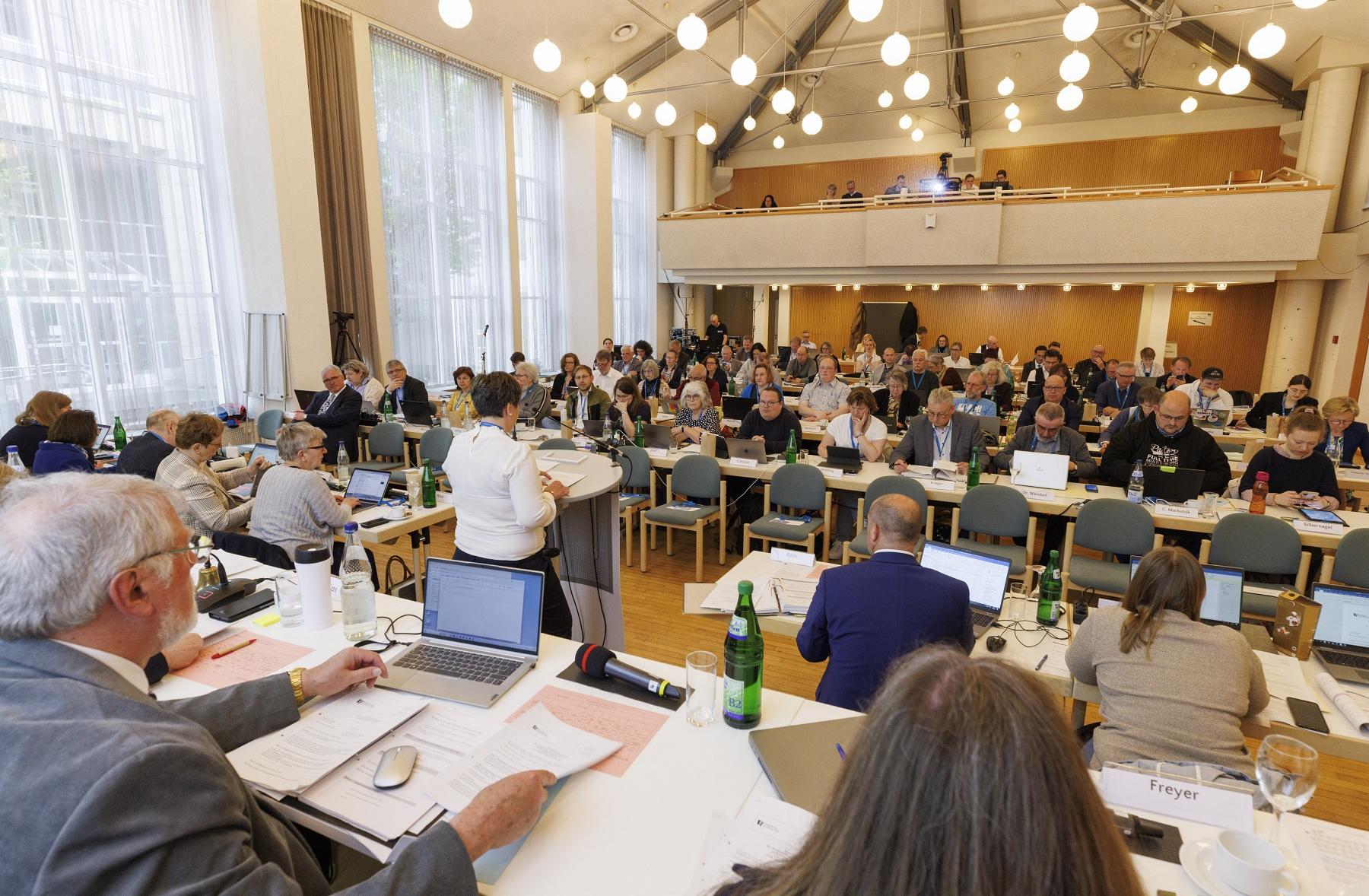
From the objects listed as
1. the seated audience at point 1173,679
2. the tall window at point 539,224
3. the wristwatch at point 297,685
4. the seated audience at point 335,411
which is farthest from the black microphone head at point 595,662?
the tall window at point 539,224

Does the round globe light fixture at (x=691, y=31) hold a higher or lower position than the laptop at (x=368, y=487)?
higher

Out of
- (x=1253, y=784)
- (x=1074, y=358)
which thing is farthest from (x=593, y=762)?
(x=1074, y=358)

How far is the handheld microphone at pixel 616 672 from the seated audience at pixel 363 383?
6.37 metres

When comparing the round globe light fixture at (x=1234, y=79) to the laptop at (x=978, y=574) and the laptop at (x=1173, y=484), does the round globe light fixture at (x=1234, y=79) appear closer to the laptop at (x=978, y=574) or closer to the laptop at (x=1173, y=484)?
the laptop at (x=1173, y=484)

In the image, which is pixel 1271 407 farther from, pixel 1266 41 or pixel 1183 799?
pixel 1183 799

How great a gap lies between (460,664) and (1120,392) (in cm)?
908

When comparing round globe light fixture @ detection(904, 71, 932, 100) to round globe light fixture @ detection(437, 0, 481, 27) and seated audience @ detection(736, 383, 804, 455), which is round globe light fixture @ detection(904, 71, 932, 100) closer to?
seated audience @ detection(736, 383, 804, 455)

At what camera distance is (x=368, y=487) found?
187 inches

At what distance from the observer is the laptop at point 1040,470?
5.08 meters

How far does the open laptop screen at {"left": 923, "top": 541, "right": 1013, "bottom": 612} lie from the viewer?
3.08 meters

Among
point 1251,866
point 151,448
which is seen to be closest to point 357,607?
point 1251,866

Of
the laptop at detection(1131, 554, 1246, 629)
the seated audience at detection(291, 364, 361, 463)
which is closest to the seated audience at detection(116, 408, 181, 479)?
the seated audience at detection(291, 364, 361, 463)

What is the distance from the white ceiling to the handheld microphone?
9343 millimetres

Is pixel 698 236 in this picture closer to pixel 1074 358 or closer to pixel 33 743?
pixel 1074 358
